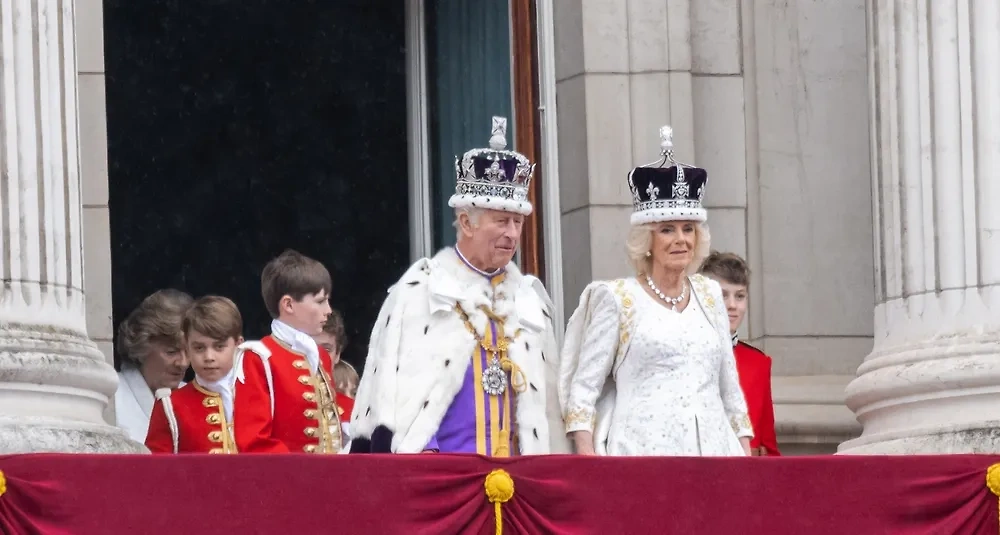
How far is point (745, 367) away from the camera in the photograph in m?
10.2

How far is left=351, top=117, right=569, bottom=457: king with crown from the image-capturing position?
8672 millimetres

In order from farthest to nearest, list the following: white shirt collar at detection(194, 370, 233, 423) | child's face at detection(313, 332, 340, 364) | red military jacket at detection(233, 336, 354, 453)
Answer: child's face at detection(313, 332, 340, 364)
white shirt collar at detection(194, 370, 233, 423)
red military jacket at detection(233, 336, 354, 453)

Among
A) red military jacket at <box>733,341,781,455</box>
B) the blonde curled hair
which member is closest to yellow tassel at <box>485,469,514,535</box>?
red military jacket at <box>733,341,781,455</box>

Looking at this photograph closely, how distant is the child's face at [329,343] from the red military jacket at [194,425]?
46.0 inches

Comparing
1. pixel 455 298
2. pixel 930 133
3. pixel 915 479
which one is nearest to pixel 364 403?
pixel 455 298

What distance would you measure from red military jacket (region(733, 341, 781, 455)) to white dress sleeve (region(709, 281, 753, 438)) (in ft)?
3.04

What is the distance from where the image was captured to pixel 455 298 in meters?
8.79

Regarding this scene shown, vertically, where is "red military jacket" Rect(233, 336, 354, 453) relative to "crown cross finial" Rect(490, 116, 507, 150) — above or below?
below

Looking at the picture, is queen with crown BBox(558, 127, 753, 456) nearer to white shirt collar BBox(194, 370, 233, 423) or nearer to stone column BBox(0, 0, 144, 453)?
white shirt collar BBox(194, 370, 233, 423)

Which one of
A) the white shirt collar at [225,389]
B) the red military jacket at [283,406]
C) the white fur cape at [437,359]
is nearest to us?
the white fur cape at [437,359]

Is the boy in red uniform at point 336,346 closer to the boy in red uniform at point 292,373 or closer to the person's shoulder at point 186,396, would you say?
the boy in red uniform at point 292,373

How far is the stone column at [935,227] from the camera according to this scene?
961cm

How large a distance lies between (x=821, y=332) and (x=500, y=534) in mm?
4058

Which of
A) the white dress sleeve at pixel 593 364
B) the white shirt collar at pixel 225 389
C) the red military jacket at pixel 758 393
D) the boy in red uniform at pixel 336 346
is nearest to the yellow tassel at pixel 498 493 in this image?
the white dress sleeve at pixel 593 364
